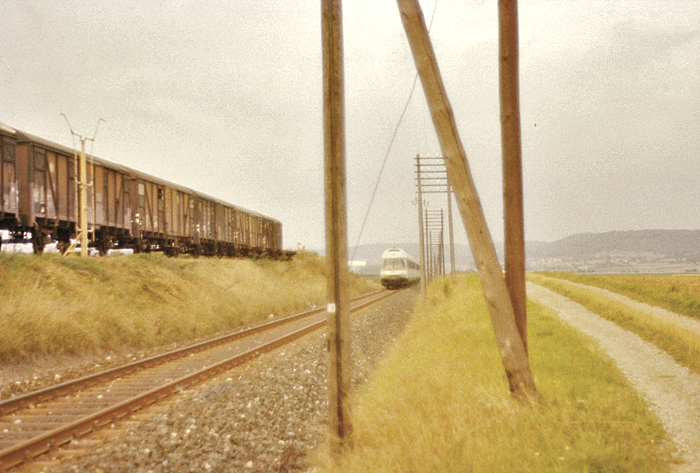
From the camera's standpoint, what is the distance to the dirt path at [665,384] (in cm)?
501

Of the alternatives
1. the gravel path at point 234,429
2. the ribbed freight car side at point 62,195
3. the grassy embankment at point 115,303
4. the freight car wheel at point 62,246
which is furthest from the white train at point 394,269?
the gravel path at point 234,429

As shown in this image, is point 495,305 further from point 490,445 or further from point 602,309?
point 602,309

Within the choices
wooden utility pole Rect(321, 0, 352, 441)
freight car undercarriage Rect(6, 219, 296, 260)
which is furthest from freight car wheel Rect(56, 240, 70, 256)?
wooden utility pole Rect(321, 0, 352, 441)

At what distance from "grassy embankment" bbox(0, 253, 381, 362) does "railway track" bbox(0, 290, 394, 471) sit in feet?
7.84

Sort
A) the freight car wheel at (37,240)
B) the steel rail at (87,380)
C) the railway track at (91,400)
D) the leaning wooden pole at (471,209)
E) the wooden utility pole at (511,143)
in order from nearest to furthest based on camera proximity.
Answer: the leaning wooden pole at (471,209) → the wooden utility pole at (511,143) → the railway track at (91,400) → the steel rail at (87,380) → the freight car wheel at (37,240)

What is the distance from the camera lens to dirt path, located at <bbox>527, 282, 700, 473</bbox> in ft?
16.4

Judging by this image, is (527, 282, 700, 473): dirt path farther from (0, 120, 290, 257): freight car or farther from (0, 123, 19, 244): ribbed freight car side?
(0, 120, 290, 257): freight car

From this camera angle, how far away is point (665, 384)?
7371mm

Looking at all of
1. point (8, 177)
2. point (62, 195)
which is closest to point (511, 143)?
point (8, 177)

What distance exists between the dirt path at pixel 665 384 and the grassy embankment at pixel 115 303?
427 inches

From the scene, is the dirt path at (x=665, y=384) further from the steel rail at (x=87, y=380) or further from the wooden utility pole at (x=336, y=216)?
the steel rail at (x=87, y=380)

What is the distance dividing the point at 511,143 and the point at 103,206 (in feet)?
60.8

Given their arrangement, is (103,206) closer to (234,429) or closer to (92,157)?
(92,157)

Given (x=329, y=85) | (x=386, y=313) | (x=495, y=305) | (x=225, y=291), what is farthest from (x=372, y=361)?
(x=225, y=291)
